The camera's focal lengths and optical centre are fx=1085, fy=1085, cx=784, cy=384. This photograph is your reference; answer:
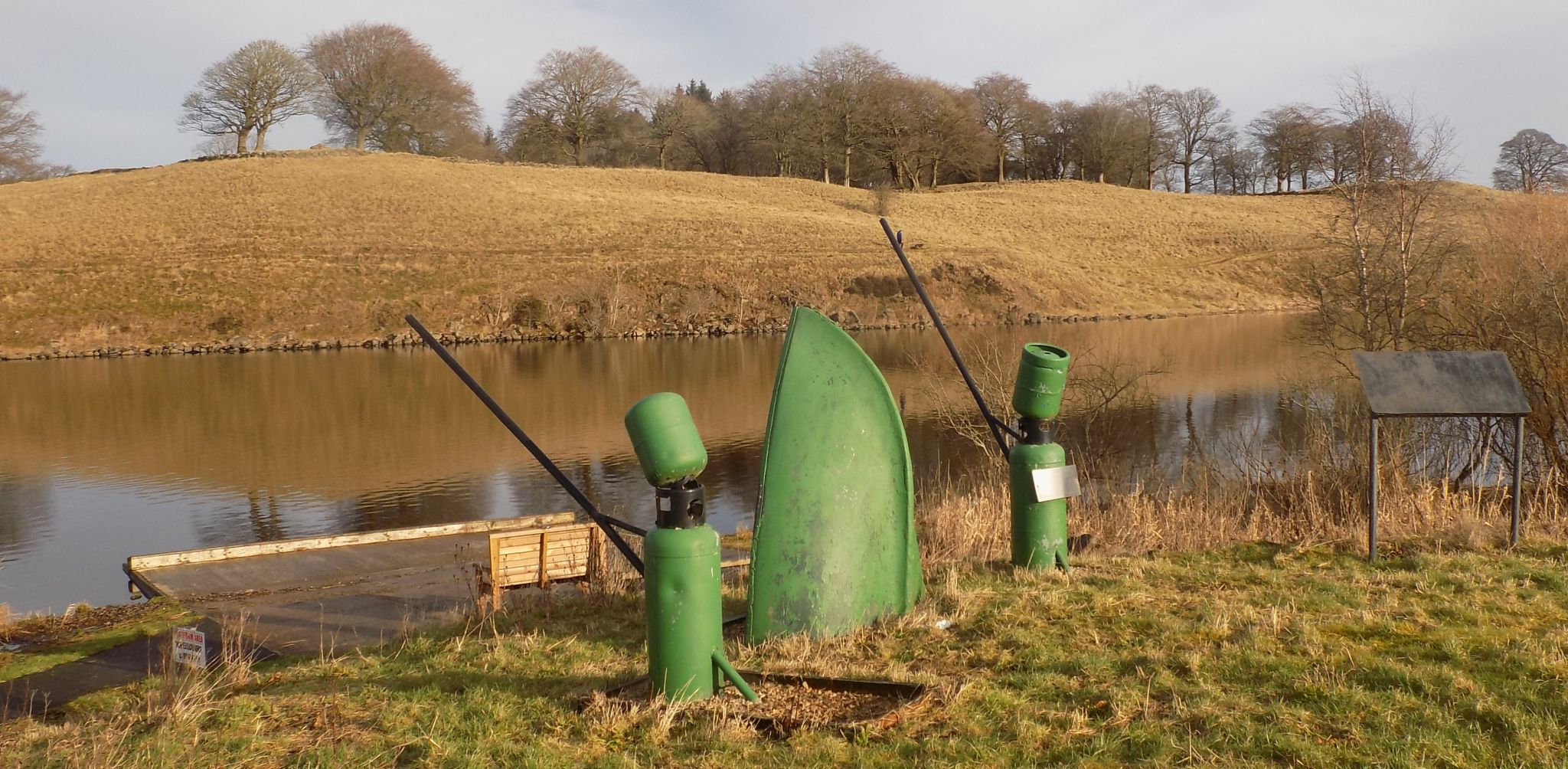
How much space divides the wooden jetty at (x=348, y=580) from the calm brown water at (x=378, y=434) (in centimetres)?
147

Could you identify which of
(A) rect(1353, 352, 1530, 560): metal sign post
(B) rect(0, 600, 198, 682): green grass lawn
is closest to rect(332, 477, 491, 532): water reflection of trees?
(B) rect(0, 600, 198, 682): green grass lawn

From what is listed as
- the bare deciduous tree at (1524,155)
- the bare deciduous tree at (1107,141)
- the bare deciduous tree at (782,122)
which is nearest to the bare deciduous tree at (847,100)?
the bare deciduous tree at (782,122)

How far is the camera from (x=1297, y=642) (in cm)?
553

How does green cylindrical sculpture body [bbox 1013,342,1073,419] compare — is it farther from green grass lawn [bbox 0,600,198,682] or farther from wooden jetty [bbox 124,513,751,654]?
green grass lawn [bbox 0,600,198,682]

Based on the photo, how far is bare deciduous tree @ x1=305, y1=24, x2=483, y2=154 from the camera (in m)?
72.2

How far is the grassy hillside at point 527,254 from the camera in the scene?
44531mm

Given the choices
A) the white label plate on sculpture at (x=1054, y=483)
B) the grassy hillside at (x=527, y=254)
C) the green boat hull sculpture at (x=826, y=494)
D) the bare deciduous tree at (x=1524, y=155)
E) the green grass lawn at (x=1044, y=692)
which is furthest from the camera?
the bare deciduous tree at (x=1524, y=155)

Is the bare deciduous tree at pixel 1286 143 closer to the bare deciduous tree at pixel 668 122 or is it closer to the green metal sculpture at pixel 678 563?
the bare deciduous tree at pixel 668 122

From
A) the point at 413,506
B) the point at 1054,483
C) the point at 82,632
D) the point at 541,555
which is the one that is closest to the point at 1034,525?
the point at 1054,483

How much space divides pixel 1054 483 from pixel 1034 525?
43 centimetres

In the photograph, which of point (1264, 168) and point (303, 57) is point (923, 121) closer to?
point (1264, 168)

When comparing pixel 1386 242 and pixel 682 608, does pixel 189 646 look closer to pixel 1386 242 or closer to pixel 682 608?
pixel 682 608

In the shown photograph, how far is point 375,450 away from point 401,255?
29117 millimetres

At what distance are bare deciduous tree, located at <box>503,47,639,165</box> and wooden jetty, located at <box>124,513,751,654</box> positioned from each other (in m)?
67.3
